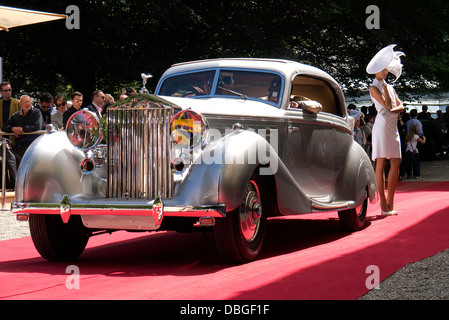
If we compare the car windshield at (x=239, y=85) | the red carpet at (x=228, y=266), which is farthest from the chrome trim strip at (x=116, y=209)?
the car windshield at (x=239, y=85)

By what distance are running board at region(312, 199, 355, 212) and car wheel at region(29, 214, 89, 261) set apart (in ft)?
7.06

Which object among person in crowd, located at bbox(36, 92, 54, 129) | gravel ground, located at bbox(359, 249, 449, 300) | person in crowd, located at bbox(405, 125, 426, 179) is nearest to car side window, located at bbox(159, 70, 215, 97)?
gravel ground, located at bbox(359, 249, 449, 300)

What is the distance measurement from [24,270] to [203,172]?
1680 millimetres

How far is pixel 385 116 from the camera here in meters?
8.98

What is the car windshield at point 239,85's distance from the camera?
7.16 metres

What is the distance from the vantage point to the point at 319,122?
750 cm

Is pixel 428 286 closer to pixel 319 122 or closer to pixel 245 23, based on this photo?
pixel 319 122

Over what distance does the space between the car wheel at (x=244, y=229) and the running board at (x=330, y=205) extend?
2.85 feet

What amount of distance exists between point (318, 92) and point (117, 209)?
3361 millimetres

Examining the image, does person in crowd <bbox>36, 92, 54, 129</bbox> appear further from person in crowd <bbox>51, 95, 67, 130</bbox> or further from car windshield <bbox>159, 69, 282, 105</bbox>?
car windshield <bbox>159, 69, 282, 105</bbox>

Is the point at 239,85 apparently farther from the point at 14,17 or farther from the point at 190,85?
the point at 14,17

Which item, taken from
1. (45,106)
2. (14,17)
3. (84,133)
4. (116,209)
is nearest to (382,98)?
(84,133)
